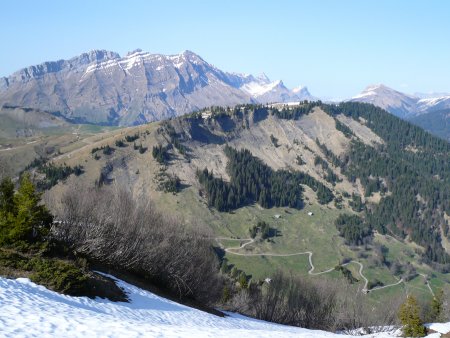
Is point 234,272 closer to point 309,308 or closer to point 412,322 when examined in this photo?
point 309,308

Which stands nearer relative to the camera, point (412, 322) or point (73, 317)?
point (73, 317)

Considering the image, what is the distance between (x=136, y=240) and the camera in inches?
1892

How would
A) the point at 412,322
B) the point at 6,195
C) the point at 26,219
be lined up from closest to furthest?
1. the point at 26,219
2. the point at 6,195
3. the point at 412,322

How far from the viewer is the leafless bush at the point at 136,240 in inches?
1684

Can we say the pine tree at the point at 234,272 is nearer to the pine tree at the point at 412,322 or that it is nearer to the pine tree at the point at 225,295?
the pine tree at the point at 225,295

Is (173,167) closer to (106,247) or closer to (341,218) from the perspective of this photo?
(341,218)

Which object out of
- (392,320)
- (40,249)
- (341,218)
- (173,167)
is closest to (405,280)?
(341,218)

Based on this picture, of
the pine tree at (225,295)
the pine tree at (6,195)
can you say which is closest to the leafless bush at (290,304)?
the pine tree at (225,295)

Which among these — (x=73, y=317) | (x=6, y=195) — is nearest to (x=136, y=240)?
(x=6, y=195)

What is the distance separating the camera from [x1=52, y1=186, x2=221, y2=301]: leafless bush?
42781 millimetres

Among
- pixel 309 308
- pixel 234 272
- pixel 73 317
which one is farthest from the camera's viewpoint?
pixel 234 272

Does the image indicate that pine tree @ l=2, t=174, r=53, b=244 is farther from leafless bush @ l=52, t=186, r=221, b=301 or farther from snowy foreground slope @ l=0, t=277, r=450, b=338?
snowy foreground slope @ l=0, t=277, r=450, b=338

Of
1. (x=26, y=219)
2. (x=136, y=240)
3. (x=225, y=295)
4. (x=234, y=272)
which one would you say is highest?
(x=26, y=219)

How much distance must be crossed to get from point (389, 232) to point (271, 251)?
67.3 meters
